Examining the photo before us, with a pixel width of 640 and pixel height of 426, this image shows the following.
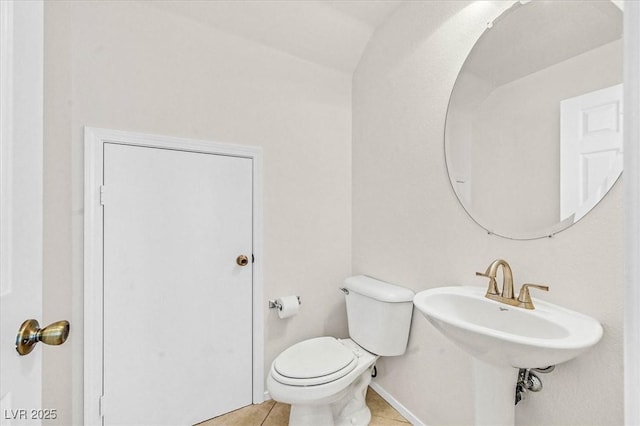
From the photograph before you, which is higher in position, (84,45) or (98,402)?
(84,45)

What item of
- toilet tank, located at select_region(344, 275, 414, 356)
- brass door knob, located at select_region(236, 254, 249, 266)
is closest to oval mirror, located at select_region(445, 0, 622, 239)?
toilet tank, located at select_region(344, 275, 414, 356)

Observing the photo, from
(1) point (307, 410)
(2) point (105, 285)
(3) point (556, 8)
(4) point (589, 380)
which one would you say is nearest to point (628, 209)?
(4) point (589, 380)

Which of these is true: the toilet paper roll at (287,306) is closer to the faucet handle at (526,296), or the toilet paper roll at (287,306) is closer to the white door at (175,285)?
the white door at (175,285)

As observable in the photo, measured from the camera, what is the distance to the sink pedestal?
106 centimetres

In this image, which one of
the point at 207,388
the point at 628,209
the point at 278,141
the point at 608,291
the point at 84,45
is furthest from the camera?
the point at 278,141

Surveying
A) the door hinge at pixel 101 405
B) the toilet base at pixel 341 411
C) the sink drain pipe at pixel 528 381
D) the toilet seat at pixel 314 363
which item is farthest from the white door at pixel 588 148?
the door hinge at pixel 101 405

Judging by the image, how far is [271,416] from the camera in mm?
1726

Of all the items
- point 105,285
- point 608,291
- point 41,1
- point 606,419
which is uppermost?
point 41,1

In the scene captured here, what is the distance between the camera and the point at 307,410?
1.49 metres

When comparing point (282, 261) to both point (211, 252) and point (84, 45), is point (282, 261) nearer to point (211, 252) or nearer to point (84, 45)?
point (211, 252)

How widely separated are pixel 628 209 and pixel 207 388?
1.95 metres

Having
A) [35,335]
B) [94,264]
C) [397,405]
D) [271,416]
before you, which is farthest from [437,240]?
[94,264]

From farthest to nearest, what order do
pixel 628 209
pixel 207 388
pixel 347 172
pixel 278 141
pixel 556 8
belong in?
pixel 347 172
pixel 278 141
pixel 207 388
pixel 556 8
pixel 628 209

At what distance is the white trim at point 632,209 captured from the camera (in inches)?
13.2
